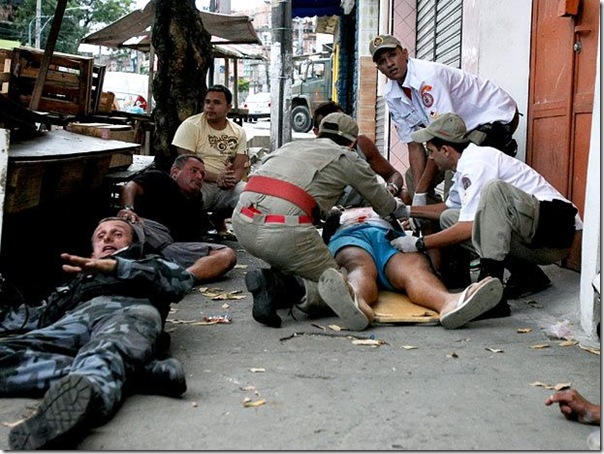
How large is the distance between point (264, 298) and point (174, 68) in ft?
17.2

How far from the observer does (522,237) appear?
5.20 meters

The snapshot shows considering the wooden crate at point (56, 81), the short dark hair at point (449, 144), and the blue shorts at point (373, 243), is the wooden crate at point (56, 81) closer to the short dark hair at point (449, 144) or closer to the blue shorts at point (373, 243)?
the blue shorts at point (373, 243)

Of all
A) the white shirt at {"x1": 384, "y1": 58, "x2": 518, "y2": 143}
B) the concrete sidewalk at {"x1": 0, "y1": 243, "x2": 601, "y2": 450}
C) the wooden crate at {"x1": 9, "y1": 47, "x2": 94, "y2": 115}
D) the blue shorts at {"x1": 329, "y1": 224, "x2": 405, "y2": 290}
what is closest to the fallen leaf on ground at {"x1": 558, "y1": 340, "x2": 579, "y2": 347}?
the concrete sidewalk at {"x1": 0, "y1": 243, "x2": 601, "y2": 450}

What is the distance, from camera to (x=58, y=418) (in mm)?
2852

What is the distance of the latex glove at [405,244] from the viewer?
5457 mm

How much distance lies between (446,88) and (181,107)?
13.1ft

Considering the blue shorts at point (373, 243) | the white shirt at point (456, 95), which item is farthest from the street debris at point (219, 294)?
the white shirt at point (456, 95)

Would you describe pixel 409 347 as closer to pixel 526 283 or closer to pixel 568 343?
pixel 568 343

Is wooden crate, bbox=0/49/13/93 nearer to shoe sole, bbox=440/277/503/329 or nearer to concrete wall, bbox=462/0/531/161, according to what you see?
concrete wall, bbox=462/0/531/161

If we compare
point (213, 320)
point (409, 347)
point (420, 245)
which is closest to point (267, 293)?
point (213, 320)

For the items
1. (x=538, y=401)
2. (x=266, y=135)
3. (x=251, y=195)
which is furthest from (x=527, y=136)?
(x=266, y=135)

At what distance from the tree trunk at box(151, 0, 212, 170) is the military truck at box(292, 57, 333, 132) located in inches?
716

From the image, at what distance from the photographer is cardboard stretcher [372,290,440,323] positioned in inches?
194

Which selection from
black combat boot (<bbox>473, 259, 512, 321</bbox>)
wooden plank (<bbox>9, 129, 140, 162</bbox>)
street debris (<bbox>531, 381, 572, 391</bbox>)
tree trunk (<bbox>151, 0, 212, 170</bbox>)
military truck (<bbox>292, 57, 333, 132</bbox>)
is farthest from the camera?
military truck (<bbox>292, 57, 333, 132</bbox>)
